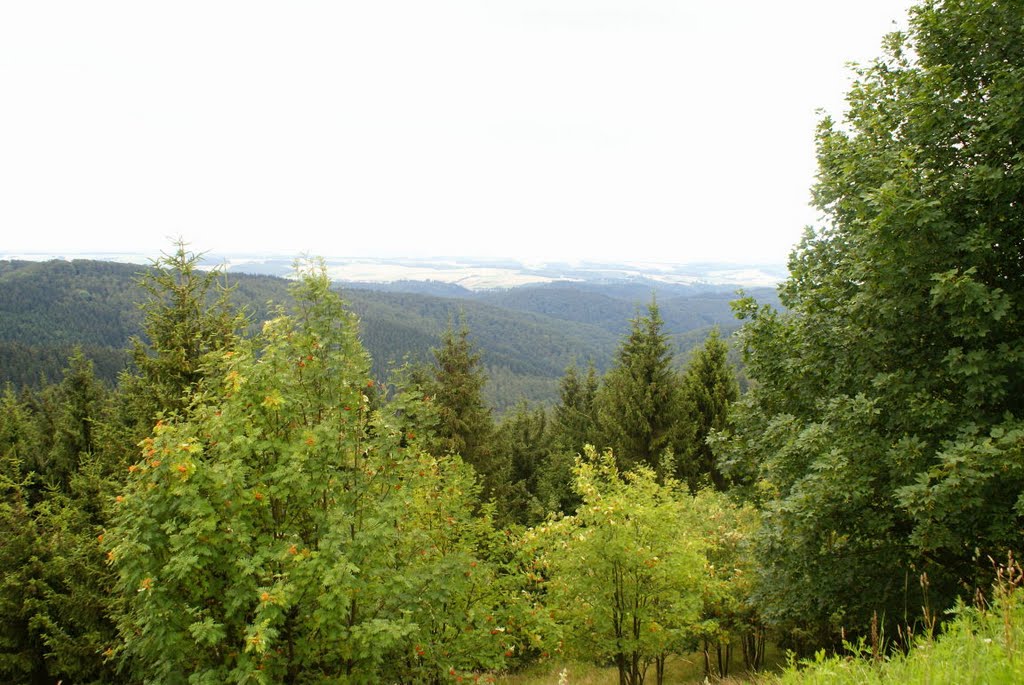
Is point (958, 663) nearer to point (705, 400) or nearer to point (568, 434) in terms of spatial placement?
point (705, 400)

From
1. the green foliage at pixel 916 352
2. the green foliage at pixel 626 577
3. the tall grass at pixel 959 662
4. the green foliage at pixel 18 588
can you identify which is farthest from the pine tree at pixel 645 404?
the tall grass at pixel 959 662

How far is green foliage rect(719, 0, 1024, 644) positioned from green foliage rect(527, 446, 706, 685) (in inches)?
78.6

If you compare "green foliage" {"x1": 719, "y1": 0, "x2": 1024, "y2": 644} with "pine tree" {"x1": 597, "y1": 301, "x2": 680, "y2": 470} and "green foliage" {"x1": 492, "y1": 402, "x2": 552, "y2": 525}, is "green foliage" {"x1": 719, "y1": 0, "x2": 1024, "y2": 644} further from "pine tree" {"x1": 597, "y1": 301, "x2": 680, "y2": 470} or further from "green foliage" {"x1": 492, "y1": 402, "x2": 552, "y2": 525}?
"green foliage" {"x1": 492, "y1": 402, "x2": 552, "y2": 525}

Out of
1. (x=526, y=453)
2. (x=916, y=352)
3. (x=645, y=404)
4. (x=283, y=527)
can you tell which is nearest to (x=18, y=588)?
(x=283, y=527)

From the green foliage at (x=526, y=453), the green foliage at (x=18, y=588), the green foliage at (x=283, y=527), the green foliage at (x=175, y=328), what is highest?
the green foliage at (x=175, y=328)

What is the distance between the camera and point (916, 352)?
30.2ft

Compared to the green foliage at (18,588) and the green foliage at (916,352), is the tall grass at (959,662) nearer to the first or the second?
the green foliage at (916,352)

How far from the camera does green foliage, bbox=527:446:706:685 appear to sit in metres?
11.9

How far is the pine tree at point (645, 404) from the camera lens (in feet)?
97.0

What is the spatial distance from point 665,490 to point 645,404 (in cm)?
1637

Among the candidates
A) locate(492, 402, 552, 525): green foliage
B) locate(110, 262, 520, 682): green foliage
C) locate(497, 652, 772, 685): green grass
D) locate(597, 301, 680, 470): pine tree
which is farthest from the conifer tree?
locate(110, 262, 520, 682): green foliage

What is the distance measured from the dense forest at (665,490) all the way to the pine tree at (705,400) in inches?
603

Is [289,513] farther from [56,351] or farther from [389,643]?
[56,351]

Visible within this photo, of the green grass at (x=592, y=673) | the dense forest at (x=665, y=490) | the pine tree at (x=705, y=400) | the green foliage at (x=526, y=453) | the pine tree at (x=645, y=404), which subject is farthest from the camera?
the green foliage at (x=526, y=453)
